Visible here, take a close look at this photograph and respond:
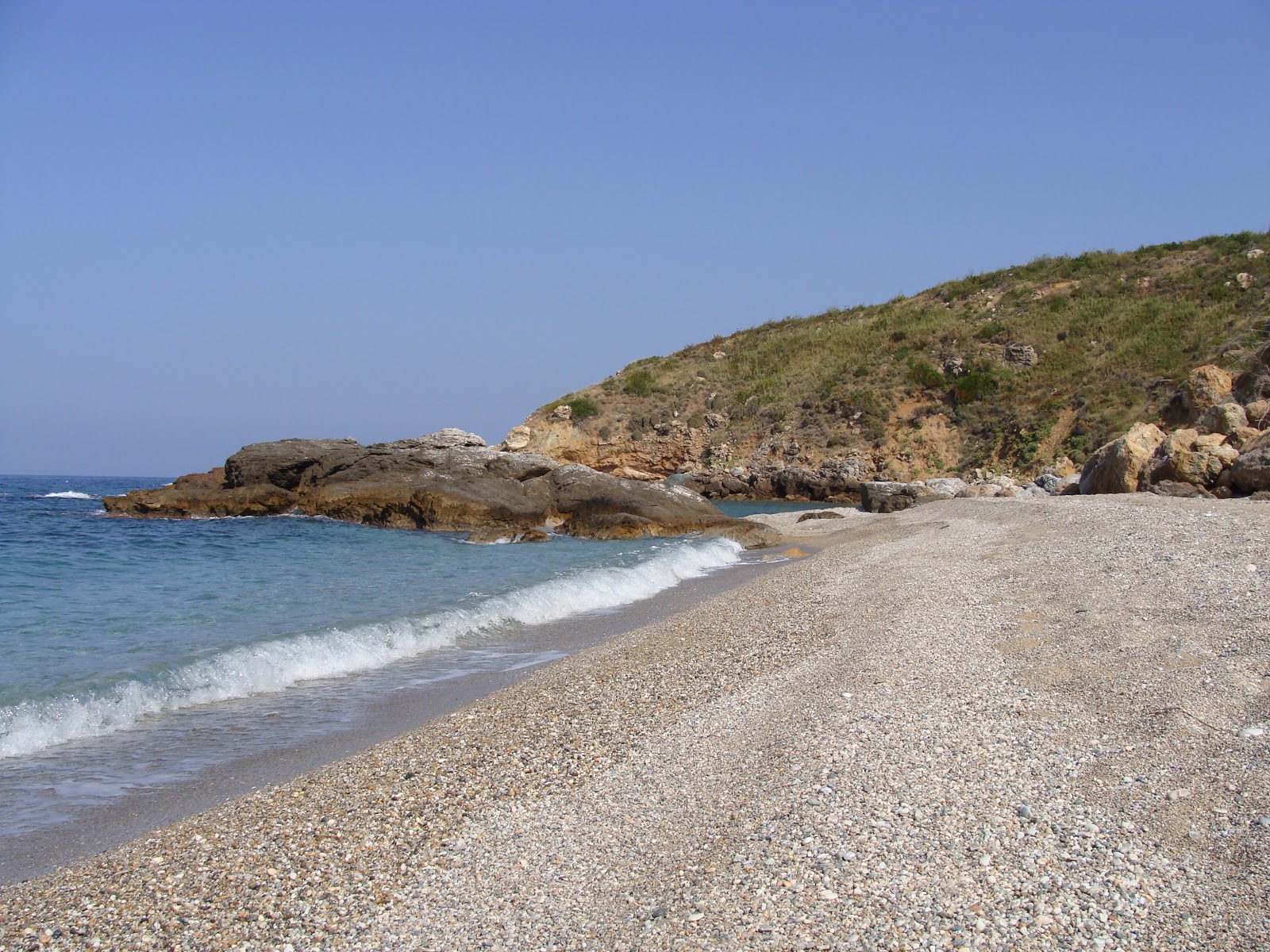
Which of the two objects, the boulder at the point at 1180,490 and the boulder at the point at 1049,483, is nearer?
the boulder at the point at 1180,490

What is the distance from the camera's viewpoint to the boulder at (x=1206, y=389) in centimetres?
2738

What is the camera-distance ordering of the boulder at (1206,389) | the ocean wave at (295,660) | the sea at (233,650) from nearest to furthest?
the sea at (233,650) < the ocean wave at (295,660) < the boulder at (1206,389)

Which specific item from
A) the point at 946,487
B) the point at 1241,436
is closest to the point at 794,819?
the point at 1241,436

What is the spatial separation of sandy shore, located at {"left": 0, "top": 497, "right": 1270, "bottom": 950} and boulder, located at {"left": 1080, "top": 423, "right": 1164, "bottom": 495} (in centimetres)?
1448

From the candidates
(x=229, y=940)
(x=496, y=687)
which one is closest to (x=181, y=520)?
(x=496, y=687)

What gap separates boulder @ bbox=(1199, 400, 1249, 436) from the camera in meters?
22.7

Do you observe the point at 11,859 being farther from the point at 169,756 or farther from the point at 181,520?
the point at 181,520

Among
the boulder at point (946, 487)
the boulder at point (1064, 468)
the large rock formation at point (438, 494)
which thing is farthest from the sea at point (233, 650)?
the boulder at point (1064, 468)

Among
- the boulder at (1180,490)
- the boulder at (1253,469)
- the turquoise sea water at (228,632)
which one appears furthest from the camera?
the boulder at (1180,490)

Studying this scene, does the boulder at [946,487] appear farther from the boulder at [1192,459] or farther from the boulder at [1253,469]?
the boulder at [1253,469]

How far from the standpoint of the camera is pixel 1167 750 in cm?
458

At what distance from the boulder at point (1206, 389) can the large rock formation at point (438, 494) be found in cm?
1568

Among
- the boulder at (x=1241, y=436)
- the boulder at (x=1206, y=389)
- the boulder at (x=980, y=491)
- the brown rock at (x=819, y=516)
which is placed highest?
the boulder at (x=1206, y=389)

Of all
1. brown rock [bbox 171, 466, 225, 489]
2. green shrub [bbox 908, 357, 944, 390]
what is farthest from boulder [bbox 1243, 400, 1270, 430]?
brown rock [bbox 171, 466, 225, 489]
